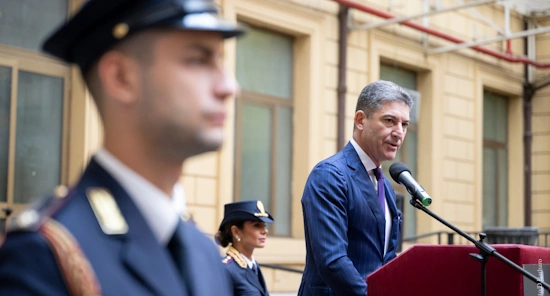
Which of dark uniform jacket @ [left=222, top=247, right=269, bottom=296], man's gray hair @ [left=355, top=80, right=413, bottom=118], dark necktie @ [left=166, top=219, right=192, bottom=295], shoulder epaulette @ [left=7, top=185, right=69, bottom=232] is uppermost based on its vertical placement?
man's gray hair @ [left=355, top=80, right=413, bottom=118]

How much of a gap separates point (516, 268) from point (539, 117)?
12641 mm

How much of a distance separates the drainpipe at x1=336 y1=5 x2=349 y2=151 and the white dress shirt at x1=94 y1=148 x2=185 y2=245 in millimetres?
9905

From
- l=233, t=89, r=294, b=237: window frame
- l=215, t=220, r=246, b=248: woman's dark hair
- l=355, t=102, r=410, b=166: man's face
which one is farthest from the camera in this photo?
l=233, t=89, r=294, b=237: window frame

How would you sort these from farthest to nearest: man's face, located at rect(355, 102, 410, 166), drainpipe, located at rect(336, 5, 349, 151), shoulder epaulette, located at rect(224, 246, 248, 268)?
1. drainpipe, located at rect(336, 5, 349, 151)
2. shoulder epaulette, located at rect(224, 246, 248, 268)
3. man's face, located at rect(355, 102, 410, 166)

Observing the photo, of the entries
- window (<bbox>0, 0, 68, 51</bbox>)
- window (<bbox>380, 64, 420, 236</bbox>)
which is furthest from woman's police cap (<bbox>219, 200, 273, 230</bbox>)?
window (<bbox>380, 64, 420, 236</bbox>)

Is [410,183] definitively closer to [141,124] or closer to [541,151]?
[141,124]

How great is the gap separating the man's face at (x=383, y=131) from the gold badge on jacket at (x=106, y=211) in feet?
8.82

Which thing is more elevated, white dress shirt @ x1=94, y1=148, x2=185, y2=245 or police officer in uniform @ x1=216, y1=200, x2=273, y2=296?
white dress shirt @ x1=94, y1=148, x2=185, y2=245

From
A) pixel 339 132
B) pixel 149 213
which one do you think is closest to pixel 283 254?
pixel 339 132

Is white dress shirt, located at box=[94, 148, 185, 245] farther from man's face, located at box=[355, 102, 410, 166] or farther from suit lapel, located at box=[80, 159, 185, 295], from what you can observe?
man's face, located at box=[355, 102, 410, 166]

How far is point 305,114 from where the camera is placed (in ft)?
36.1

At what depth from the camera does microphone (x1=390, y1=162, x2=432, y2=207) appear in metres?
3.57

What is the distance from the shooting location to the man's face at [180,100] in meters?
1.39

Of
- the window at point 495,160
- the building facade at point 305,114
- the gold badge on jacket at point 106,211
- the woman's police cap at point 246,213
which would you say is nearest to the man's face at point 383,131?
the building facade at point 305,114
